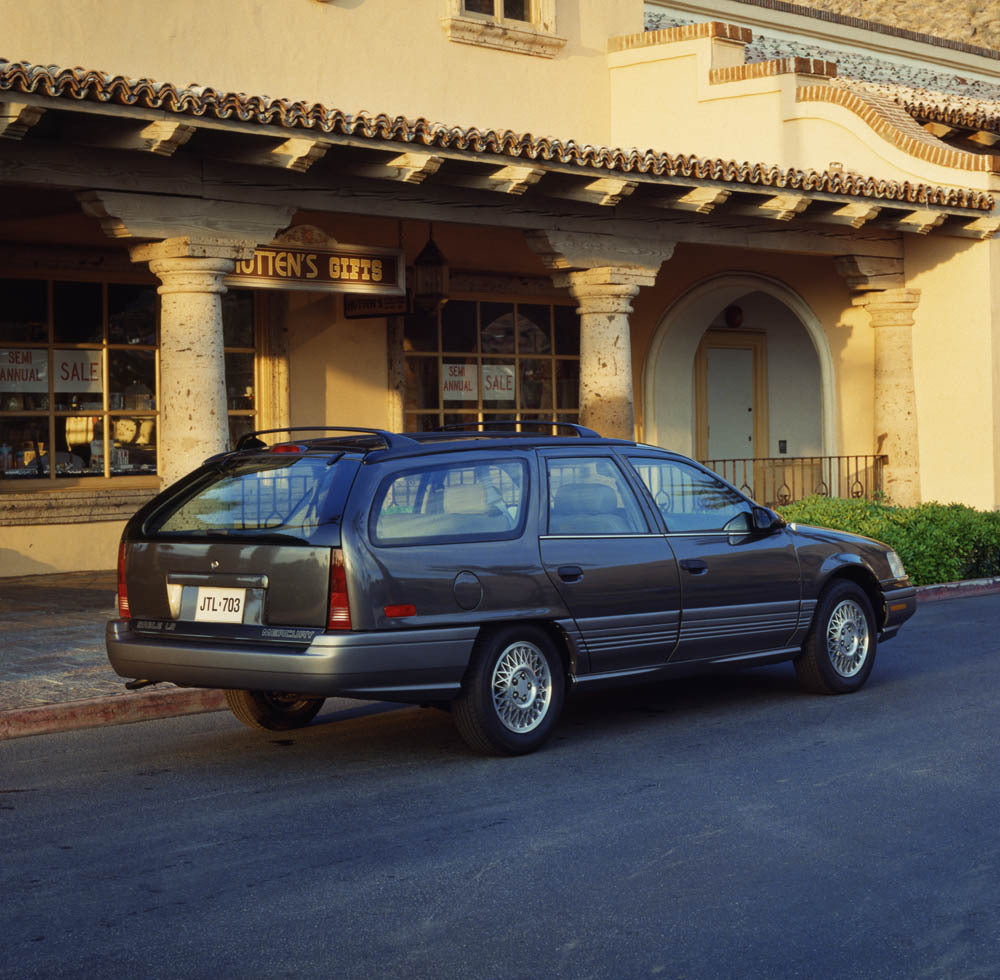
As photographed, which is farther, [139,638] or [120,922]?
[139,638]

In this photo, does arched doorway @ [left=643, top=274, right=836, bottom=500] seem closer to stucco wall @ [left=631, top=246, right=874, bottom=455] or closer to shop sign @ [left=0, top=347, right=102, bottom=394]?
stucco wall @ [left=631, top=246, right=874, bottom=455]

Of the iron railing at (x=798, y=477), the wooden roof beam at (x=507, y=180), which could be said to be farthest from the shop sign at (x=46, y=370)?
the iron railing at (x=798, y=477)

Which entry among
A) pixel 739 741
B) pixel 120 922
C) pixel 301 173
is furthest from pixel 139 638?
pixel 301 173

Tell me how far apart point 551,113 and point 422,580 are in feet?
39.9

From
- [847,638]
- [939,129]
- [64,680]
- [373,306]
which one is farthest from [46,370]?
[939,129]

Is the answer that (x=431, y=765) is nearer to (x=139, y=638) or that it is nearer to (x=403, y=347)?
(x=139, y=638)

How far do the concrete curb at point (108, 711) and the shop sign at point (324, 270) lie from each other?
4.87m

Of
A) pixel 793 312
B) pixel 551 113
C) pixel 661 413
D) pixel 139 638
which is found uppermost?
pixel 551 113

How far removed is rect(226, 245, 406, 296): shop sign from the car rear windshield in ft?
18.1

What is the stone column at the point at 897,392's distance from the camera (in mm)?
18219

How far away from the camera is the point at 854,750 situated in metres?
7.34

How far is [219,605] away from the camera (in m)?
6.93

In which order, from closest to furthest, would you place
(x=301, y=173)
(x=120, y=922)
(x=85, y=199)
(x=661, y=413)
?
(x=120, y=922) → (x=85, y=199) → (x=301, y=173) → (x=661, y=413)

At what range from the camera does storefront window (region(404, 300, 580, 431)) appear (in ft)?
57.2
